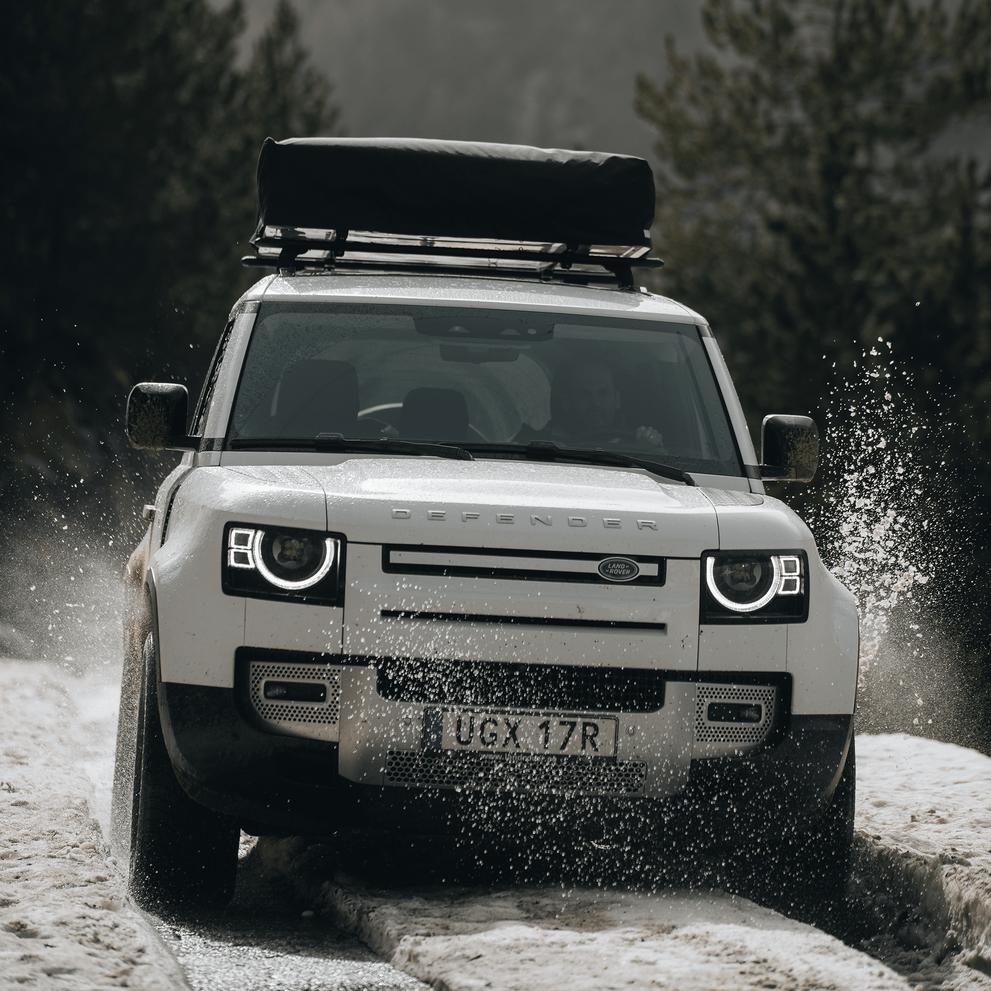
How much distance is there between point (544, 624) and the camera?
13.7 feet

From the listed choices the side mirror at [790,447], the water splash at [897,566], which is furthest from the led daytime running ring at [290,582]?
the water splash at [897,566]

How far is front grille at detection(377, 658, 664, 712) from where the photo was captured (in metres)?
4.09

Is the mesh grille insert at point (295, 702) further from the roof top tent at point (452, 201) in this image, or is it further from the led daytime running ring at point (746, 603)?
the roof top tent at point (452, 201)

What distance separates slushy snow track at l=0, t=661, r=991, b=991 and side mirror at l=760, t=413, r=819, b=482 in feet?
4.56

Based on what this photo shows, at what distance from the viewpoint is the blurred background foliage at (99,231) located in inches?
1020

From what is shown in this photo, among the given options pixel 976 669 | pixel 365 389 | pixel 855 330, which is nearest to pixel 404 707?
pixel 365 389

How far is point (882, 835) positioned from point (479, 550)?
2.25 meters

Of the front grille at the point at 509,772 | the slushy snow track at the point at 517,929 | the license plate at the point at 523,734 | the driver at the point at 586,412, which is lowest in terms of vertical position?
the slushy snow track at the point at 517,929

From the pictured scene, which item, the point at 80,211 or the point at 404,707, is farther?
the point at 80,211

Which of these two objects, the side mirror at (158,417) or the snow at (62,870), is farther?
the side mirror at (158,417)

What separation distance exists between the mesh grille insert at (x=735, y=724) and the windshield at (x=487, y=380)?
1.09m

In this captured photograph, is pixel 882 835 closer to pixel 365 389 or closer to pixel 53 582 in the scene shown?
pixel 365 389

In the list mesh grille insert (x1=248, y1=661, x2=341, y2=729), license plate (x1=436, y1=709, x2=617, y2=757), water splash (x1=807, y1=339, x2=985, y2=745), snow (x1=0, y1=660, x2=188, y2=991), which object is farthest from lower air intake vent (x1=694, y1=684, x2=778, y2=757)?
water splash (x1=807, y1=339, x2=985, y2=745)

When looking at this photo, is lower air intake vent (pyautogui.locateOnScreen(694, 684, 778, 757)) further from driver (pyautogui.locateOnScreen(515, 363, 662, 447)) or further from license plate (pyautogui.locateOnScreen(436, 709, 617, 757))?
driver (pyautogui.locateOnScreen(515, 363, 662, 447))
